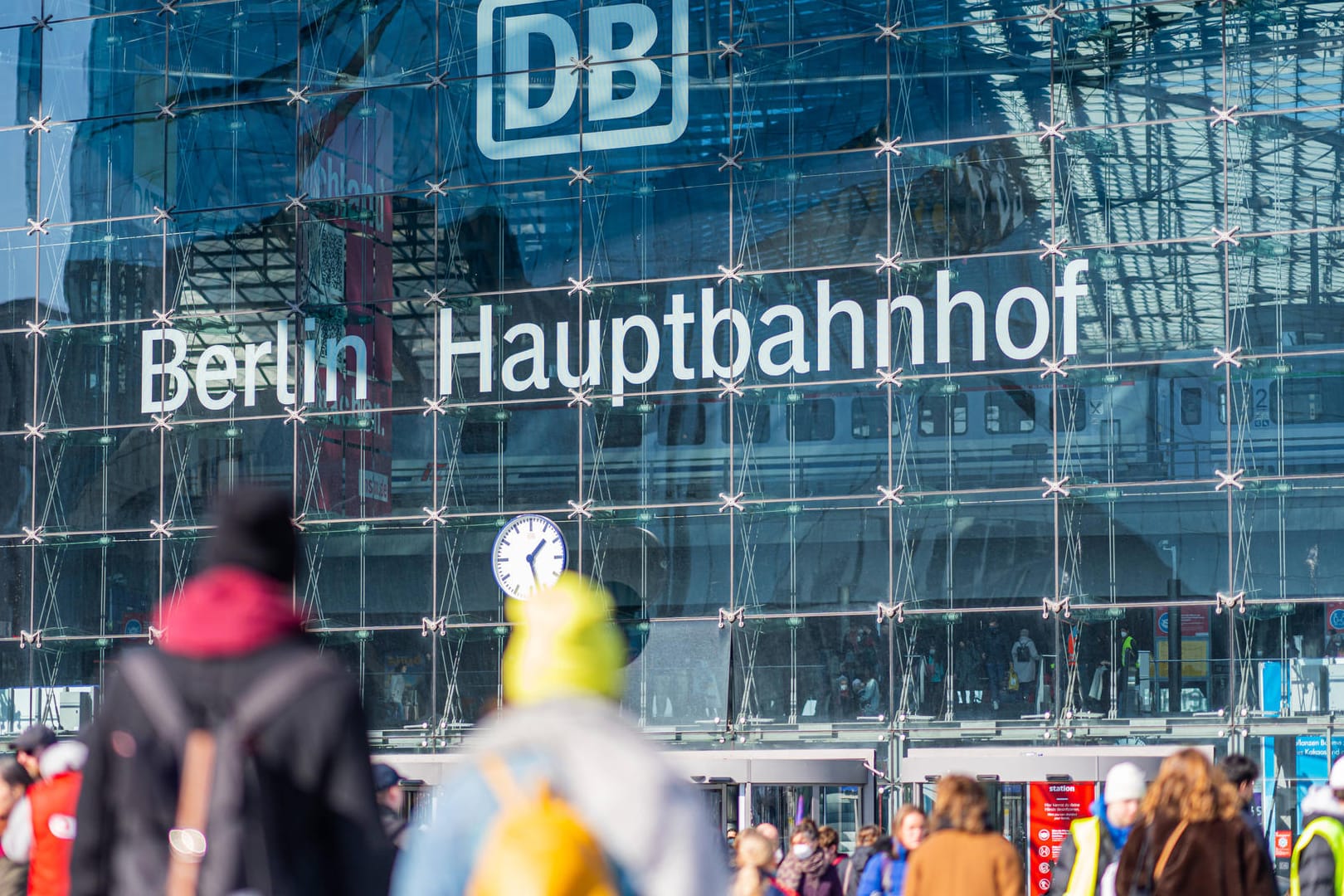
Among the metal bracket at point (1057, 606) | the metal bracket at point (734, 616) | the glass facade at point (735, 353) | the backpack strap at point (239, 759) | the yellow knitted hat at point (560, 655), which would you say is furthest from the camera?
the metal bracket at point (734, 616)

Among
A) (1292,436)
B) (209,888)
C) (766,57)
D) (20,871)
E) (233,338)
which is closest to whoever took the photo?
(209,888)

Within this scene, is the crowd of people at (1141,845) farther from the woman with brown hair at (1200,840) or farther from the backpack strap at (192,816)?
the backpack strap at (192,816)

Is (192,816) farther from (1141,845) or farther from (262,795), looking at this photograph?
(1141,845)

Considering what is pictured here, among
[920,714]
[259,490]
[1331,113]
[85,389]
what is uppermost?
[1331,113]

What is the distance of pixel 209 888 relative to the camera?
127 inches

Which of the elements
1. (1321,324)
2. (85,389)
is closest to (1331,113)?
(1321,324)

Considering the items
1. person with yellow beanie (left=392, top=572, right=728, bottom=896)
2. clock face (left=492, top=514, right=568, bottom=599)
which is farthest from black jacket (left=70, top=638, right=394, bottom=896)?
clock face (left=492, top=514, right=568, bottom=599)

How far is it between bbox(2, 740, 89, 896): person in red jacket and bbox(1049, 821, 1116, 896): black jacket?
327cm

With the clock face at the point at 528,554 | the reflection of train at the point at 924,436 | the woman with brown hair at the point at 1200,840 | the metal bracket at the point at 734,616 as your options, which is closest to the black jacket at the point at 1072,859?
the woman with brown hair at the point at 1200,840

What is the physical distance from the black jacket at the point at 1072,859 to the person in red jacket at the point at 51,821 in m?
3.27

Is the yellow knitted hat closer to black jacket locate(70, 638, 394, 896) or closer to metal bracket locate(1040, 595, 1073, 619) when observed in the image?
black jacket locate(70, 638, 394, 896)

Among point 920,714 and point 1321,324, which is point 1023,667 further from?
point 1321,324

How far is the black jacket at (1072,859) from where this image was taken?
729cm

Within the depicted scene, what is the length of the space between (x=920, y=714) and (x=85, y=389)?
9.37 m
